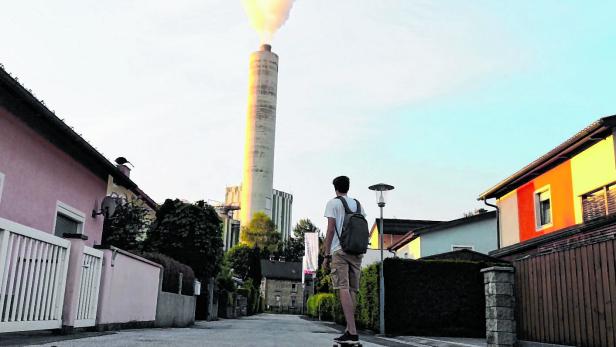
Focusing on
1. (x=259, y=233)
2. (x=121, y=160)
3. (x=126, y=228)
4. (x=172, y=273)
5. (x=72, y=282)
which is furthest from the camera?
(x=259, y=233)

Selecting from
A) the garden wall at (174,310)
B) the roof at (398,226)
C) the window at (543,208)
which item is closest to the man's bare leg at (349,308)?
the garden wall at (174,310)

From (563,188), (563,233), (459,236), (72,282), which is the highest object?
(563,188)

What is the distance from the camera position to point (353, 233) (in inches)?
209

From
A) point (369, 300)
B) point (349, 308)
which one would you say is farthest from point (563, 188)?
point (349, 308)

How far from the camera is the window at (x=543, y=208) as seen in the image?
54.7ft

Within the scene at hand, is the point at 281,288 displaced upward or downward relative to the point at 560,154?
downward

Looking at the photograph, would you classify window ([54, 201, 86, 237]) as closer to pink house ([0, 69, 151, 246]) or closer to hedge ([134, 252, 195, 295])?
pink house ([0, 69, 151, 246])

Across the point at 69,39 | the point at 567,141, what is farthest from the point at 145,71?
the point at 567,141

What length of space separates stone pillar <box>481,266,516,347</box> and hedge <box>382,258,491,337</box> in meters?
6.13

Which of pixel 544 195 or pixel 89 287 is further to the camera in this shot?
pixel 544 195

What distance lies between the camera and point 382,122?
2136 cm

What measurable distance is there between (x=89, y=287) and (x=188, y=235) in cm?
1326

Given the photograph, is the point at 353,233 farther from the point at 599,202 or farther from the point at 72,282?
the point at 599,202

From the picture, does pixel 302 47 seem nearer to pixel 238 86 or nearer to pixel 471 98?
pixel 471 98
